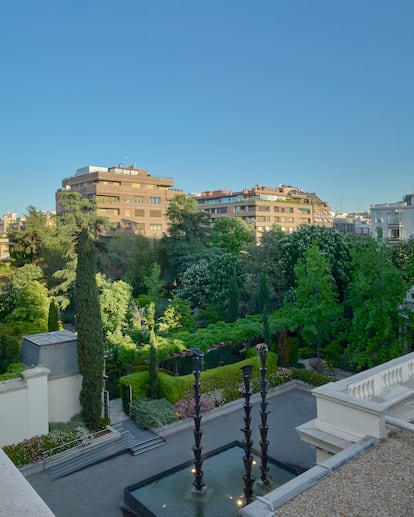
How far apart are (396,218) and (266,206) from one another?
28.3 meters

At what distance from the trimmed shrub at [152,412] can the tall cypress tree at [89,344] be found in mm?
1816

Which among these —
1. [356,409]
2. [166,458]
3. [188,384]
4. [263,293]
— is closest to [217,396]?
[188,384]

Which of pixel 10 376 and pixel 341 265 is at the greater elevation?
pixel 341 265

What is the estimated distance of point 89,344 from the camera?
1798 centimetres

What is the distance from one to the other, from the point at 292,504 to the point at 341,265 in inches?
954

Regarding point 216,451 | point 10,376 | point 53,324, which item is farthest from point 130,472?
point 53,324

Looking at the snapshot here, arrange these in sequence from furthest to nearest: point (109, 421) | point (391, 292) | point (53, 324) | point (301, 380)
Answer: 1. point (53, 324)
2. point (301, 380)
3. point (391, 292)
4. point (109, 421)

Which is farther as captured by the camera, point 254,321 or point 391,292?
point 254,321

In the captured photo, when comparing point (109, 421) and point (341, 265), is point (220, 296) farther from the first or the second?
point (109, 421)

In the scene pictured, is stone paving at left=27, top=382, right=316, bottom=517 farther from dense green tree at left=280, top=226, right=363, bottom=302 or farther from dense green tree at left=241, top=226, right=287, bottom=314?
dense green tree at left=241, top=226, right=287, bottom=314

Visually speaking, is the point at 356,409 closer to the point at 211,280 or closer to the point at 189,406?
the point at 189,406

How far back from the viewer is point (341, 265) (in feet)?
95.5

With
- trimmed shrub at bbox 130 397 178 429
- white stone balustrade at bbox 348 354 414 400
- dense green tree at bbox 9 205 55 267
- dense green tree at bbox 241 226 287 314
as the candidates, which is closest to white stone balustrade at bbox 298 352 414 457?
white stone balustrade at bbox 348 354 414 400

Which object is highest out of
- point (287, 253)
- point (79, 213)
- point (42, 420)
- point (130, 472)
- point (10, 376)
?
point (79, 213)
